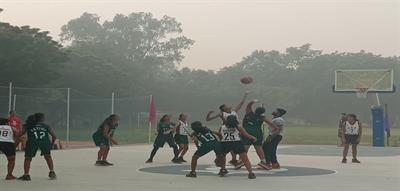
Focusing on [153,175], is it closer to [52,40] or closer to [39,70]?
[39,70]

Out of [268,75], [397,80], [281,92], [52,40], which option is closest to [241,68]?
[268,75]

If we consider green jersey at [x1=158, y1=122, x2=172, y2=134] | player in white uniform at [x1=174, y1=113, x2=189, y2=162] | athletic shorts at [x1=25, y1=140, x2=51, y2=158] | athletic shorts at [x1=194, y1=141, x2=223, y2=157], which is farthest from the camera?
player in white uniform at [x1=174, y1=113, x2=189, y2=162]

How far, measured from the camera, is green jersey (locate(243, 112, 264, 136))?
16.0 metres

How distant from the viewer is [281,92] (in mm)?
101375

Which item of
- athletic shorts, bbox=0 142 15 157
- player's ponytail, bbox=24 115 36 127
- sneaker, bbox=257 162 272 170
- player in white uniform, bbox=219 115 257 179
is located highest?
player's ponytail, bbox=24 115 36 127

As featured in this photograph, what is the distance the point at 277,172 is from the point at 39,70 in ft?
109

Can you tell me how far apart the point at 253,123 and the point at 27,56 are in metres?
32.5

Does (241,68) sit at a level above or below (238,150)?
above

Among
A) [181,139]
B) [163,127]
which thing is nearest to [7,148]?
[163,127]

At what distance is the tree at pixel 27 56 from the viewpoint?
42.5 m

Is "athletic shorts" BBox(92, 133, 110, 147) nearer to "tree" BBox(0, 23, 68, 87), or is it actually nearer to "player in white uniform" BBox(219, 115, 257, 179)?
"player in white uniform" BBox(219, 115, 257, 179)

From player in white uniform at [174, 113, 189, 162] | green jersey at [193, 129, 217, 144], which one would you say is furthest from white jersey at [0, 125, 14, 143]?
player in white uniform at [174, 113, 189, 162]

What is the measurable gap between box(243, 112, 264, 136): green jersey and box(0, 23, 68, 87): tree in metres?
28.6

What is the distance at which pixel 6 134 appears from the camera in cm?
1346
